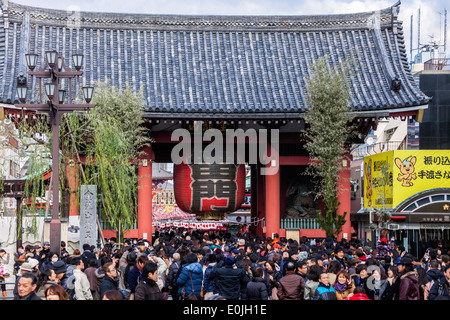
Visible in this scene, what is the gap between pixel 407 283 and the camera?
32.9ft

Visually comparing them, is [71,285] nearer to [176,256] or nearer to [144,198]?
[176,256]

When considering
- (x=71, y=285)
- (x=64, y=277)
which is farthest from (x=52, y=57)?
(x=71, y=285)

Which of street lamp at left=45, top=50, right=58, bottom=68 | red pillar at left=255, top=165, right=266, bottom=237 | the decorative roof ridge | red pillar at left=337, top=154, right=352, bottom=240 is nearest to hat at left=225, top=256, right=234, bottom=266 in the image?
street lamp at left=45, top=50, right=58, bottom=68

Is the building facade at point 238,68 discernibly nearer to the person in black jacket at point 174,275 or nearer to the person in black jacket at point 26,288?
the person in black jacket at point 174,275

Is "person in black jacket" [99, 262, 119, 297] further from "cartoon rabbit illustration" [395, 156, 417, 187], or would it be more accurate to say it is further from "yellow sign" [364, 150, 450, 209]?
"cartoon rabbit illustration" [395, 156, 417, 187]

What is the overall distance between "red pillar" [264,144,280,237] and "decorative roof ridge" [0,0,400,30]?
6497mm

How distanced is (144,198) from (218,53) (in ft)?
23.0

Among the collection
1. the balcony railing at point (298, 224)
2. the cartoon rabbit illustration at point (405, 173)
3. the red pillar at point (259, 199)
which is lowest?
the balcony railing at point (298, 224)

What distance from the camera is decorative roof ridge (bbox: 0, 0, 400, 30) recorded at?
92.5ft

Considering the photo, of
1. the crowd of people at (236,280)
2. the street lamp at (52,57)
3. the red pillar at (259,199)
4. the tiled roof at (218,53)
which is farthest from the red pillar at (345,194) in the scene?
the street lamp at (52,57)

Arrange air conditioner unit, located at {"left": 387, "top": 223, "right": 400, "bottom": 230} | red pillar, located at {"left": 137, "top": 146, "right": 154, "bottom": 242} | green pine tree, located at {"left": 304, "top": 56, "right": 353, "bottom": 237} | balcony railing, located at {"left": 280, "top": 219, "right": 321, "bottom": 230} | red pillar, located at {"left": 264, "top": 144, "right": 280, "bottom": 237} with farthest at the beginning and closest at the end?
balcony railing, located at {"left": 280, "top": 219, "right": 321, "bottom": 230}
red pillar, located at {"left": 264, "top": 144, "right": 280, "bottom": 237}
red pillar, located at {"left": 137, "top": 146, "right": 154, "bottom": 242}
air conditioner unit, located at {"left": 387, "top": 223, "right": 400, "bottom": 230}
green pine tree, located at {"left": 304, "top": 56, "right": 353, "bottom": 237}

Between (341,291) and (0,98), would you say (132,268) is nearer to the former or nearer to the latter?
(341,291)

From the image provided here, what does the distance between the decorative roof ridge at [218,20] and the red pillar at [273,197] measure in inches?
256

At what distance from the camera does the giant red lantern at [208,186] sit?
26203mm
